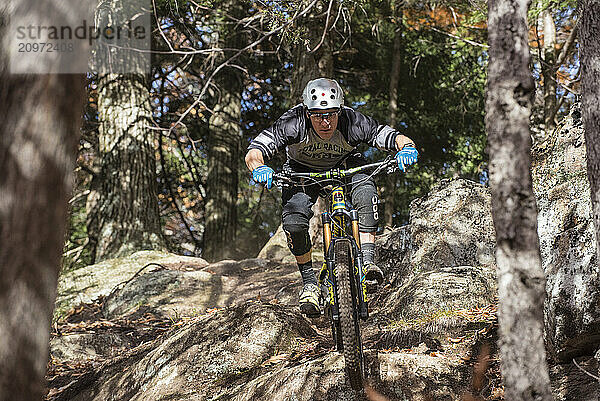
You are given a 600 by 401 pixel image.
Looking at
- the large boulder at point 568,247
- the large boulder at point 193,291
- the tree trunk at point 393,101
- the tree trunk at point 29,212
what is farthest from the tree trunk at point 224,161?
the tree trunk at point 29,212

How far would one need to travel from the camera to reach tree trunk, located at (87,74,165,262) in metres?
11.8

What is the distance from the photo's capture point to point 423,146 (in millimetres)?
16859

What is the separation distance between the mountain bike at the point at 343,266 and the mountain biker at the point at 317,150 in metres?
0.19

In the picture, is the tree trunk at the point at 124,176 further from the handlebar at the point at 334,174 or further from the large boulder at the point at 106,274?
the handlebar at the point at 334,174

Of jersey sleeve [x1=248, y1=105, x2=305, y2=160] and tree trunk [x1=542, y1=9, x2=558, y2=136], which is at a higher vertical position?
tree trunk [x1=542, y1=9, x2=558, y2=136]

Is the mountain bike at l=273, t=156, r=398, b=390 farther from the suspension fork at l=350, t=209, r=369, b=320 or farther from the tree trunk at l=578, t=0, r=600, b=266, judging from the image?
the tree trunk at l=578, t=0, r=600, b=266

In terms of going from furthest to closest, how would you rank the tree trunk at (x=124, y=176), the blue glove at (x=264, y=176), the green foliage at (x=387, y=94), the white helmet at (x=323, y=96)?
the green foliage at (x=387, y=94) < the tree trunk at (x=124, y=176) < the white helmet at (x=323, y=96) < the blue glove at (x=264, y=176)

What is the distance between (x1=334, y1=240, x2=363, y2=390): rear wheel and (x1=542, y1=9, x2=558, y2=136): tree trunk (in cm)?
930

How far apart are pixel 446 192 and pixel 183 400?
4.92 m

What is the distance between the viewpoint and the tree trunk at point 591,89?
3.55m

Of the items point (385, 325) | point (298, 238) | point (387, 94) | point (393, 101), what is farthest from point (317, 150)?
point (387, 94)

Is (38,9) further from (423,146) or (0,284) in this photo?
(423,146)

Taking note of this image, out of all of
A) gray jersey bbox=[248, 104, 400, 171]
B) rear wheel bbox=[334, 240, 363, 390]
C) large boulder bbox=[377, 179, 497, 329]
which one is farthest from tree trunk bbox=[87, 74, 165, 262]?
rear wheel bbox=[334, 240, 363, 390]

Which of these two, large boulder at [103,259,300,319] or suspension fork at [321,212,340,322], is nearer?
suspension fork at [321,212,340,322]
